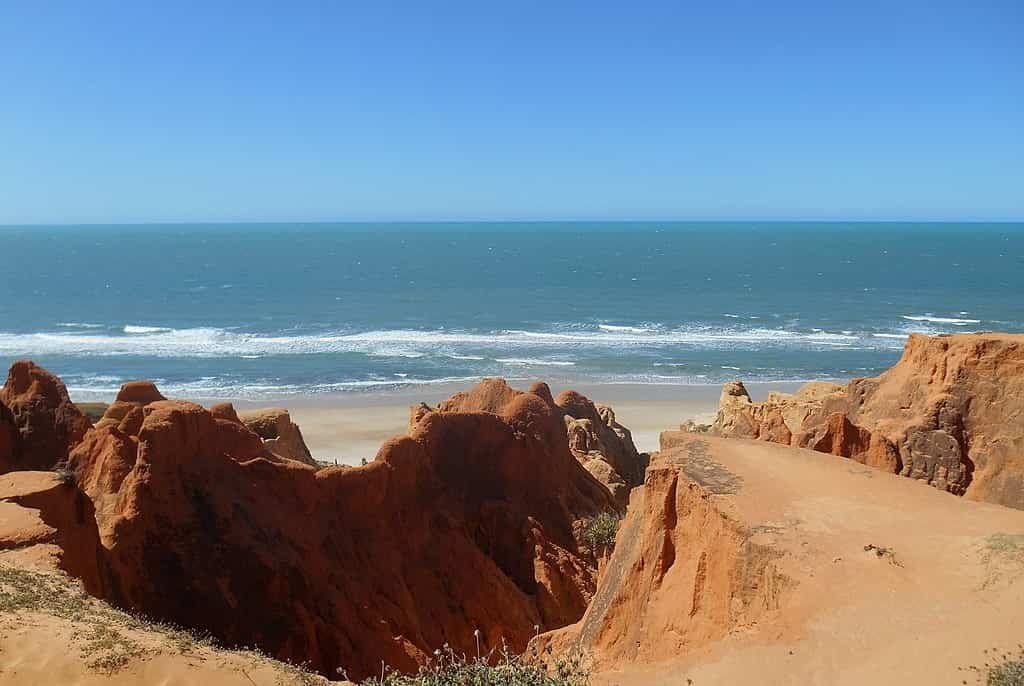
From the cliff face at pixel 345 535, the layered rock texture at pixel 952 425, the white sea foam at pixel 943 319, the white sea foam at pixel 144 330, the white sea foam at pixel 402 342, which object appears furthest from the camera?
the white sea foam at pixel 943 319

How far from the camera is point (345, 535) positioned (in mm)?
19250

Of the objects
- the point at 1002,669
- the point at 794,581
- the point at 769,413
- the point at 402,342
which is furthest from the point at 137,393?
the point at 402,342

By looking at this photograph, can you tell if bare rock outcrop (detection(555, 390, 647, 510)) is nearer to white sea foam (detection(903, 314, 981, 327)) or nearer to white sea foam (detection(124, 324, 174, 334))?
white sea foam (detection(124, 324, 174, 334))

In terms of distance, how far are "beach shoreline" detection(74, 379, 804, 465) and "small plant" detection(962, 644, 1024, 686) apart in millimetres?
30191

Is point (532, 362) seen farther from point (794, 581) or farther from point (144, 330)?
point (794, 581)

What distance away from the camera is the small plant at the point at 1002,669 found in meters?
10.2

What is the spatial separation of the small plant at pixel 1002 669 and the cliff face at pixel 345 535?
35.4ft

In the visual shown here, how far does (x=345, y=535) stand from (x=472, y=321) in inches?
2641

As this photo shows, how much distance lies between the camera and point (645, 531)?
16281 millimetres

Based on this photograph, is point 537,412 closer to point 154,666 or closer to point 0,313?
point 154,666

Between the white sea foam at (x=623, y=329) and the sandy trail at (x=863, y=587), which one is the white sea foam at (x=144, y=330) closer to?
the white sea foam at (x=623, y=329)

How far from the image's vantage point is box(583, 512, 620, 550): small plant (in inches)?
899

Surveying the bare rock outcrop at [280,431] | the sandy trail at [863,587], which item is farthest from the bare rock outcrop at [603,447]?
the sandy trail at [863,587]

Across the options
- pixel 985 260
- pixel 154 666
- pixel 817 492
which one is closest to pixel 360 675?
pixel 154 666
